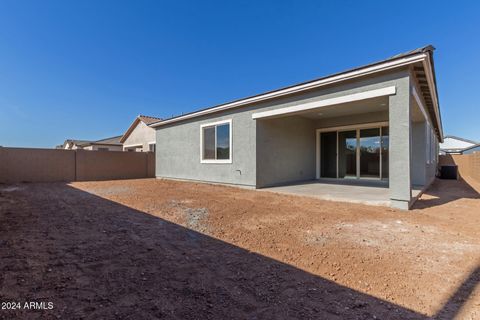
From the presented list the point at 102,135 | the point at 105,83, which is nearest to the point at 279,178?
the point at 105,83

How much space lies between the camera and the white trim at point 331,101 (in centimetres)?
548

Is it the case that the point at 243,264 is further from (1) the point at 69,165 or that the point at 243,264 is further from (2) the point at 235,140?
(1) the point at 69,165

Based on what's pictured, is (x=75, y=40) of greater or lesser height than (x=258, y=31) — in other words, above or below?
below

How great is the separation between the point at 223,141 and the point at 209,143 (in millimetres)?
899

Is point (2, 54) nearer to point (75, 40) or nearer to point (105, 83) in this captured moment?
point (75, 40)

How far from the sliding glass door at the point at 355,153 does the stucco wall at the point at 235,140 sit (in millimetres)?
1054

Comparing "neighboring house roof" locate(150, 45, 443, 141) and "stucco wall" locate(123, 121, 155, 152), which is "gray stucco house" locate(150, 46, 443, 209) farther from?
"stucco wall" locate(123, 121, 155, 152)

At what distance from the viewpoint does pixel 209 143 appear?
1009 cm

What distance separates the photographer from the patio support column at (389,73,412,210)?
5055 millimetres

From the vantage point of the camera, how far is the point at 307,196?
6762mm

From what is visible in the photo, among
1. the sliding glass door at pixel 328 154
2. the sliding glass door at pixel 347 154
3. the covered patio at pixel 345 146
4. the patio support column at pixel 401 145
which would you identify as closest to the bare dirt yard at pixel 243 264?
the patio support column at pixel 401 145

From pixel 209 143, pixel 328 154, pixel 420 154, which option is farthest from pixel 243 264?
pixel 328 154

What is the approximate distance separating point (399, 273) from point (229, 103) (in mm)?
7552

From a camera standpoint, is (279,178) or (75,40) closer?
(279,178)
